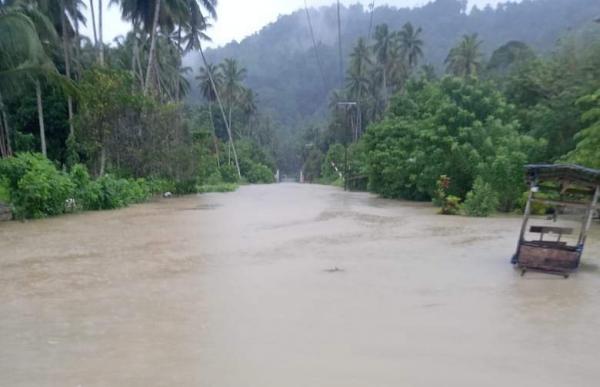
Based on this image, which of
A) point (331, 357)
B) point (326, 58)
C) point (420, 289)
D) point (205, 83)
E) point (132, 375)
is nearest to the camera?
point (132, 375)

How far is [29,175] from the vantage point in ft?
55.0

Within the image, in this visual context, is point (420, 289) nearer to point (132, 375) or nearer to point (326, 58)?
point (132, 375)

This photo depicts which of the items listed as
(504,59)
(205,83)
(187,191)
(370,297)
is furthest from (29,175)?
(205,83)

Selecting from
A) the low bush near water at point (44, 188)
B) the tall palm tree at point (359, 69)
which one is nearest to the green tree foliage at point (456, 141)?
the low bush near water at point (44, 188)

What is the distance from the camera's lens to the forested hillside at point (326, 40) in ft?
269

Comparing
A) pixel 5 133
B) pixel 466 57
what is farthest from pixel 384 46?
pixel 5 133

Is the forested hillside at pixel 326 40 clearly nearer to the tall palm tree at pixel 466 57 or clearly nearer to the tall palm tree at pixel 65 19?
the tall palm tree at pixel 466 57

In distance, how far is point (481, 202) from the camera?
61.1 ft

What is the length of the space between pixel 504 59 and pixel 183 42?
2274cm

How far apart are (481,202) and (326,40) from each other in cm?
10170

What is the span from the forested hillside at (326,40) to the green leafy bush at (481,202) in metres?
58.9

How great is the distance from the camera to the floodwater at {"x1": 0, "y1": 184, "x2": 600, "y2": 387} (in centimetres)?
500

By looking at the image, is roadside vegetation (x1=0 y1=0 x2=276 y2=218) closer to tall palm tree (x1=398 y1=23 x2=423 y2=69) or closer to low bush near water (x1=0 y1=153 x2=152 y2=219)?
low bush near water (x1=0 y1=153 x2=152 y2=219)

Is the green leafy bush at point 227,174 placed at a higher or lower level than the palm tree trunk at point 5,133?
lower
